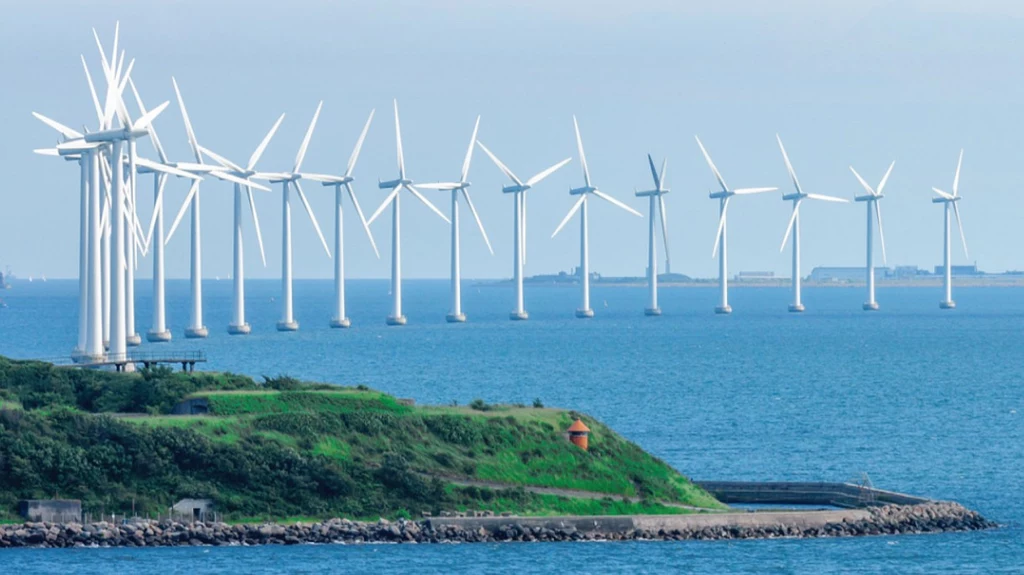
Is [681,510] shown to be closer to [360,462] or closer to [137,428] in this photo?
[360,462]

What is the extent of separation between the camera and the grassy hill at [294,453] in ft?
225

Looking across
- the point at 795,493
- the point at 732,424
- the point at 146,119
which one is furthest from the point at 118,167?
the point at 795,493

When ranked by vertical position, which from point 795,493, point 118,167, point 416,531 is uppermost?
point 118,167

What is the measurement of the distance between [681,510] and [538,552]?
884 cm

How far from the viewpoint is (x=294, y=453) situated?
233 ft

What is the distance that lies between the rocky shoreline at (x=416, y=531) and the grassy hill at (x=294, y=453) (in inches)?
64.7

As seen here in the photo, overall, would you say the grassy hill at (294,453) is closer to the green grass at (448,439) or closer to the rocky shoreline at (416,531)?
the green grass at (448,439)

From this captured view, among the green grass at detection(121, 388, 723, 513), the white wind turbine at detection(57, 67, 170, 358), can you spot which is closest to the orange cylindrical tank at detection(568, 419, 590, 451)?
the green grass at detection(121, 388, 723, 513)

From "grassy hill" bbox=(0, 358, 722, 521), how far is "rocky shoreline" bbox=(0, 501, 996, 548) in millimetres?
1643

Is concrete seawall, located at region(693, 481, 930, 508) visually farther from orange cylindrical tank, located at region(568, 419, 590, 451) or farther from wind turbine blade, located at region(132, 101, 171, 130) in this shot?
wind turbine blade, located at region(132, 101, 171, 130)

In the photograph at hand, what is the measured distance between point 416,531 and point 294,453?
18.5ft

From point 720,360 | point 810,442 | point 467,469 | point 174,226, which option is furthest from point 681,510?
point 720,360

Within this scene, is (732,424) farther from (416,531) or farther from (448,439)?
(416,531)

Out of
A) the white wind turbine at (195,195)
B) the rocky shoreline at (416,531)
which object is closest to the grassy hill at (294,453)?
the rocky shoreline at (416,531)
